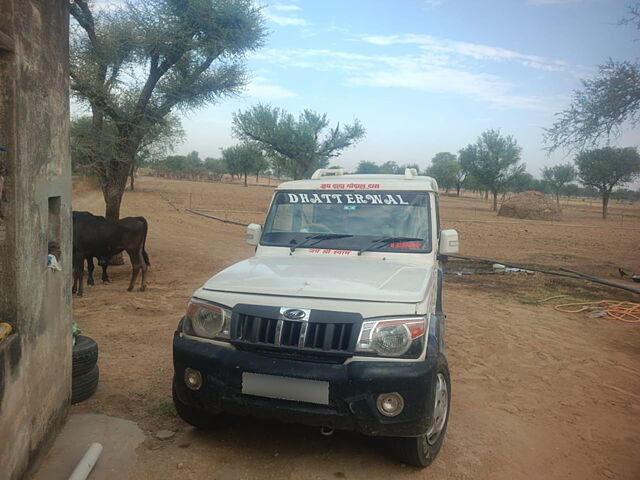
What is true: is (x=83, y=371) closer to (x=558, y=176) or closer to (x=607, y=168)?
(x=607, y=168)

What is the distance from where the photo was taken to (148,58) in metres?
11.5

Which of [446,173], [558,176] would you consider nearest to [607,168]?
[558,176]

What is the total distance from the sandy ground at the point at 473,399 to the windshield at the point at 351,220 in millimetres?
1633

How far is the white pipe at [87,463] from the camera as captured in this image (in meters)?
3.13

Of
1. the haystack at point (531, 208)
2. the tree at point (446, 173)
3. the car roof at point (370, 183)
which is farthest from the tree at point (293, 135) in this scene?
the tree at point (446, 173)

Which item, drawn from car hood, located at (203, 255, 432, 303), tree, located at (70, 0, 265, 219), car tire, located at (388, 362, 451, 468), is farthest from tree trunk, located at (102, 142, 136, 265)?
car tire, located at (388, 362, 451, 468)

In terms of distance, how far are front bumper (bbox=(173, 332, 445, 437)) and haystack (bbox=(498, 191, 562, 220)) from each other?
111 ft

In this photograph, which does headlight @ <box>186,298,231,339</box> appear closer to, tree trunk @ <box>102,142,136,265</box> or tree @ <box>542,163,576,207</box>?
tree trunk @ <box>102,142,136,265</box>

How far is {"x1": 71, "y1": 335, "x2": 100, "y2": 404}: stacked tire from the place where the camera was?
172 inches

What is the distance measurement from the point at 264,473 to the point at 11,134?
2.62 metres

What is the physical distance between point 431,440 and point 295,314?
4.49 feet

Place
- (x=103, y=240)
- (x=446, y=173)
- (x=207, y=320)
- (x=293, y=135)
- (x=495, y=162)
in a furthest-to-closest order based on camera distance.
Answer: (x=446, y=173), (x=495, y=162), (x=293, y=135), (x=103, y=240), (x=207, y=320)

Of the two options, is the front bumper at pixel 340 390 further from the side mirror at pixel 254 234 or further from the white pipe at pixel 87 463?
the side mirror at pixel 254 234

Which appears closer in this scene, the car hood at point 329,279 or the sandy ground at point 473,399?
the car hood at point 329,279
